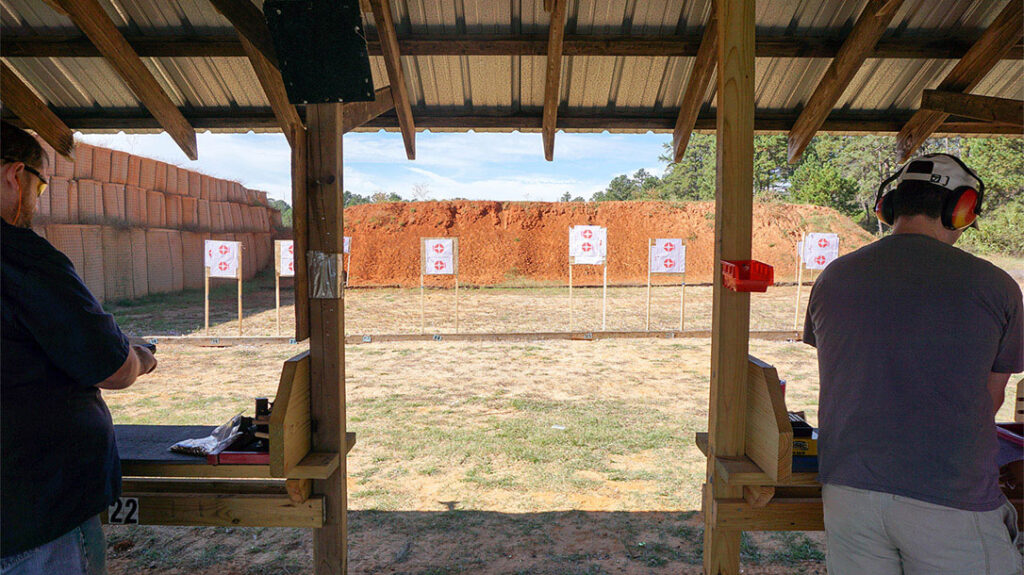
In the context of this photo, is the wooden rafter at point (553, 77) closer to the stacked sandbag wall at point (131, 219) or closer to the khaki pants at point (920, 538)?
the khaki pants at point (920, 538)

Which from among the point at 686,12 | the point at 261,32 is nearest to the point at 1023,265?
the point at 686,12

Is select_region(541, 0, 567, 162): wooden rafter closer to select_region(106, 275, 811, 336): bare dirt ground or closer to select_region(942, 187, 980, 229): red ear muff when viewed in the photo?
select_region(942, 187, 980, 229): red ear muff

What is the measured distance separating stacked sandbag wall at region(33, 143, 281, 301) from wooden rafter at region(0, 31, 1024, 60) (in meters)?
9.92

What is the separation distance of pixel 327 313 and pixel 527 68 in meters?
2.15

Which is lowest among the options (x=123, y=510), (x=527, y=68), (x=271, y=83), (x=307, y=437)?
(x=123, y=510)

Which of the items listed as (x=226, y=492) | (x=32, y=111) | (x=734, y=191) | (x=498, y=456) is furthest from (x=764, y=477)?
(x=32, y=111)

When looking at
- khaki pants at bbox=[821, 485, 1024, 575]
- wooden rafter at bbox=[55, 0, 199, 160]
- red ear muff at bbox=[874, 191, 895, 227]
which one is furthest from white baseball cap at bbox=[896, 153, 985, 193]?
wooden rafter at bbox=[55, 0, 199, 160]

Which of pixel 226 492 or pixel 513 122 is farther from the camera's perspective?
pixel 513 122

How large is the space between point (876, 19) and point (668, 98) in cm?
116

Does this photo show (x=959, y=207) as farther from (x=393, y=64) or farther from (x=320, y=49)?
(x=393, y=64)

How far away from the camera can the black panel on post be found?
1928 mm

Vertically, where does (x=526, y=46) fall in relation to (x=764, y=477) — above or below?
above

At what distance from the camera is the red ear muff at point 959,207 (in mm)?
1593

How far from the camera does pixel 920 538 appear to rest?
4.82 feet
